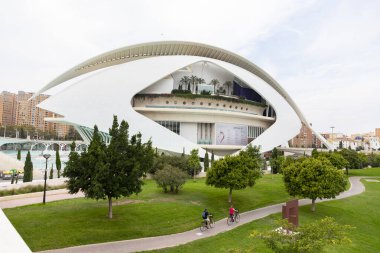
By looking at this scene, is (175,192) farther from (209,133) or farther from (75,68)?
(75,68)

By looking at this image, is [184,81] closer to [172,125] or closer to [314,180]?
[172,125]

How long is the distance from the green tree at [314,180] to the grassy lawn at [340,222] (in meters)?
1.36

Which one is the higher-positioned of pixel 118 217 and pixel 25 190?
pixel 25 190

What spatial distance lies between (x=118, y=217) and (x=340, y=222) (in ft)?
41.4

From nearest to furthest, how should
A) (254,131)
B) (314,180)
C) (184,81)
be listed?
(314,180) → (184,81) → (254,131)

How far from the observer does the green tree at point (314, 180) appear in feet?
62.2

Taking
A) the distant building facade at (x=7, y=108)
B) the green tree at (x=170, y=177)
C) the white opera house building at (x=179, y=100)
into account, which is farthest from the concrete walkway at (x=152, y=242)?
the distant building facade at (x=7, y=108)

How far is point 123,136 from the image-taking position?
13.8 metres

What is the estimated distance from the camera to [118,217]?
14781mm

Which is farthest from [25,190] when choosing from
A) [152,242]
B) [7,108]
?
[7,108]

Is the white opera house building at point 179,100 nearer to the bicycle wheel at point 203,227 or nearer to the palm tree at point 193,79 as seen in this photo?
the palm tree at point 193,79

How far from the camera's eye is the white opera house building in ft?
123

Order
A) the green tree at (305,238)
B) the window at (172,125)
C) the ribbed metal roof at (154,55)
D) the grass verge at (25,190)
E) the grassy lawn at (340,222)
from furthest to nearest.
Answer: the ribbed metal roof at (154,55) → the window at (172,125) → the grass verge at (25,190) → the grassy lawn at (340,222) → the green tree at (305,238)

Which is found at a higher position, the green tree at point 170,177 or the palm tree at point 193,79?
the palm tree at point 193,79
